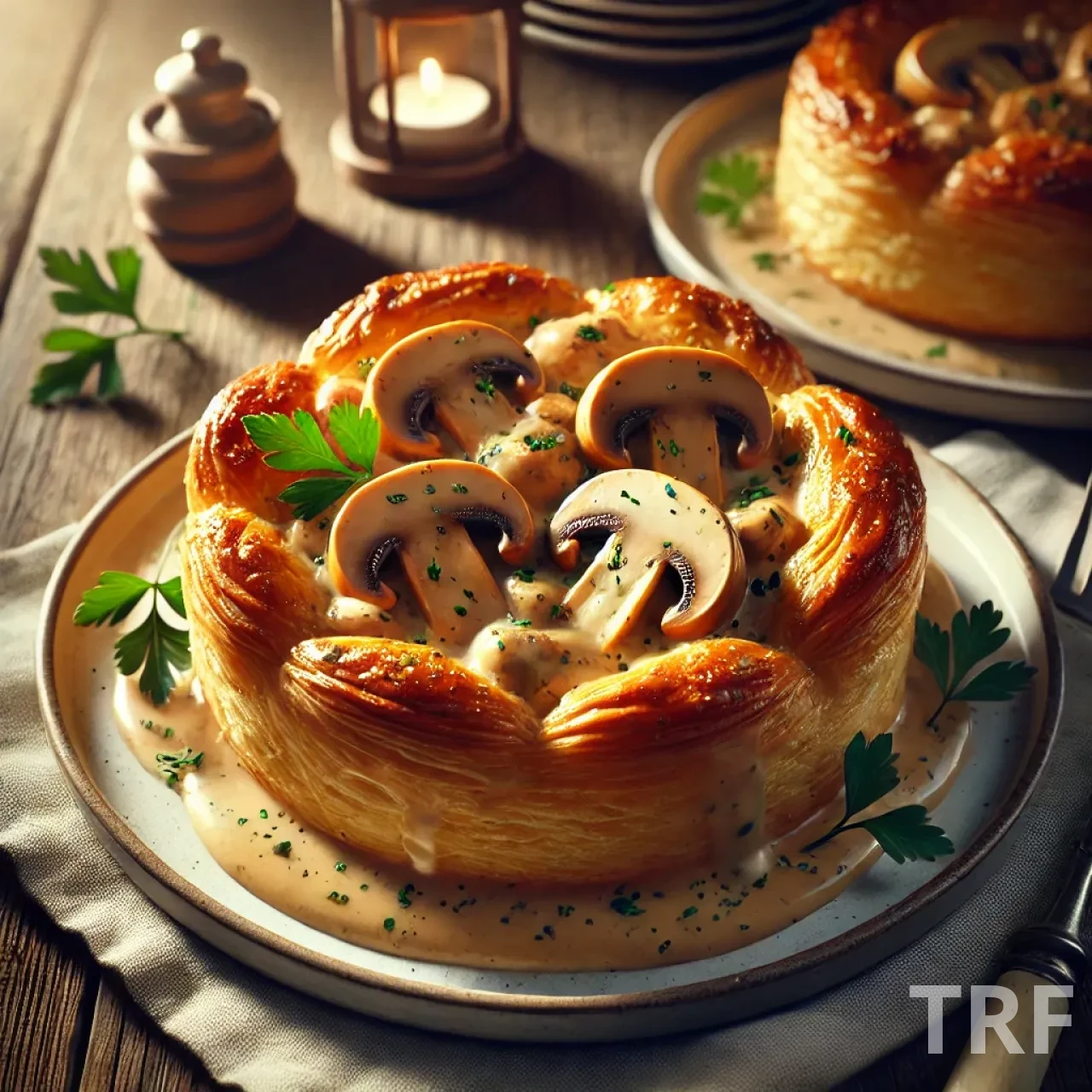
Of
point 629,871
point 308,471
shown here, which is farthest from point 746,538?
point 308,471

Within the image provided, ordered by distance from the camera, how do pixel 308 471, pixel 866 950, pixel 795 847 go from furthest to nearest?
pixel 308 471 → pixel 795 847 → pixel 866 950

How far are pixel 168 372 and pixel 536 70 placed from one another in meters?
2.51

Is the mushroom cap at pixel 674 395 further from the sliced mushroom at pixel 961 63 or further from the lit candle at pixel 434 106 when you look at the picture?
the lit candle at pixel 434 106

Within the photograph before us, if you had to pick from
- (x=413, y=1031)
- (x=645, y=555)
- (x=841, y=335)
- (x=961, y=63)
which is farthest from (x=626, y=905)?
(x=961, y=63)

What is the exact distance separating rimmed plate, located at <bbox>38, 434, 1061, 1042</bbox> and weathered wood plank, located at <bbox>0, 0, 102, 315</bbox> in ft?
7.67

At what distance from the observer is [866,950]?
2.65 m

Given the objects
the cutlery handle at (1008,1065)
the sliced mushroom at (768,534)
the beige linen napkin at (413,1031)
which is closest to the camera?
the cutlery handle at (1008,1065)

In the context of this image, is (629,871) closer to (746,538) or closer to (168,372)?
(746,538)

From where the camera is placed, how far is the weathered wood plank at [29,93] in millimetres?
5340

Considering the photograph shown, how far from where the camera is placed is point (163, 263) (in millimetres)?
5113

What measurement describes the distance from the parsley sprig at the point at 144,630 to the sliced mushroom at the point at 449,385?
2.12 feet

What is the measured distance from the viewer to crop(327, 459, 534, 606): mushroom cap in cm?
292

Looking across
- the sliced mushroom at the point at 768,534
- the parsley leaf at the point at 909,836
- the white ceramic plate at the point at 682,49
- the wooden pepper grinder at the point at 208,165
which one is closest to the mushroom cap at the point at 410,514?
the sliced mushroom at the point at 768,534

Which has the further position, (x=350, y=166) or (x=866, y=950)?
(x=350, y=166)
